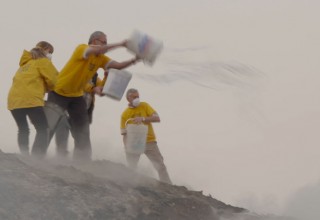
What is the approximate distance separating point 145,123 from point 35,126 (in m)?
1.75

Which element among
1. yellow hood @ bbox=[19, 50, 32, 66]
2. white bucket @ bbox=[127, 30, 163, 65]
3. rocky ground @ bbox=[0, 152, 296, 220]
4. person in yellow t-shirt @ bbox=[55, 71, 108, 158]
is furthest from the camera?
person in yellow t-shirt @ bbox=[55, 71, 108, 158]

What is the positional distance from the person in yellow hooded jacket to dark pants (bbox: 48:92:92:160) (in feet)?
0.65

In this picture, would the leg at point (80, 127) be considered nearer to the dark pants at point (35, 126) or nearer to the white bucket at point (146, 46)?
the dark pants at point (35, 126)

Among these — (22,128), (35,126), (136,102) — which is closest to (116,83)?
(35,126)

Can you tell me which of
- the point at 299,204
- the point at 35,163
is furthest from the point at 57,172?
the point at 299,204

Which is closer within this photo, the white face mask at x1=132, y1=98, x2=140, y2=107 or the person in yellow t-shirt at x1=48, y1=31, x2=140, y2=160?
the person in yellow t-shirt at x1=48, y1=31, x2=140, y2=160

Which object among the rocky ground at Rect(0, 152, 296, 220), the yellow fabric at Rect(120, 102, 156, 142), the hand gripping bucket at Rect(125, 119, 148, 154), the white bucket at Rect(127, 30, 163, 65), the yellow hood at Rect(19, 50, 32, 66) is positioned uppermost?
the white bucket at Rect(127, 30, 163, 65)

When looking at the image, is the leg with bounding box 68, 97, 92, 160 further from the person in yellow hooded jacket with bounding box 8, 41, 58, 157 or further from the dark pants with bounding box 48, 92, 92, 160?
the person in yellow hooded jacket with bounding box 8, 41, 58, 157

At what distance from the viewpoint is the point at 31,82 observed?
6.70 m

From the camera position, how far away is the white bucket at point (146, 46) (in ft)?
20.7

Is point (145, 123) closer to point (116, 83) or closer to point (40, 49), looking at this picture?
point (116, 83)

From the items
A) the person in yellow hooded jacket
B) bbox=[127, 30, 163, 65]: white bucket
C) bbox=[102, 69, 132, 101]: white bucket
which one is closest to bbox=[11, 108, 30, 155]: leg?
the person in yellow hooded jacket

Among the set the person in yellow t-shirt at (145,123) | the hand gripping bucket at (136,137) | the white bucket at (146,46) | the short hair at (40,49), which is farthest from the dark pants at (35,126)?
the person in yellow t-shirt at (145,123)

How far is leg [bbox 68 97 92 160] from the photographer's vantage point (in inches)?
280
